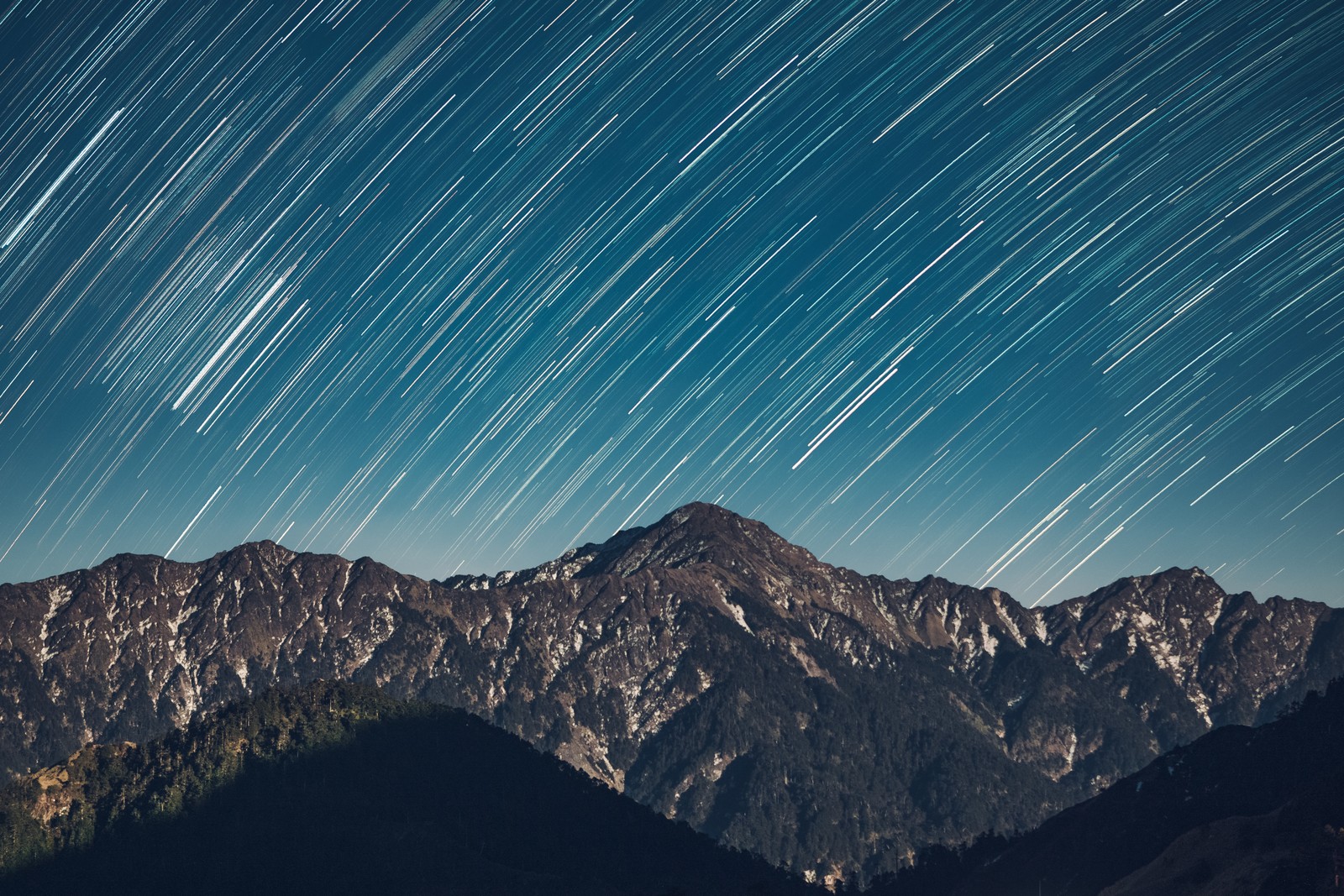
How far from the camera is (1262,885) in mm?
192375

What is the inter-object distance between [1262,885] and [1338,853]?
38.8 feet

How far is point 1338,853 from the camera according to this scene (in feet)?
618
